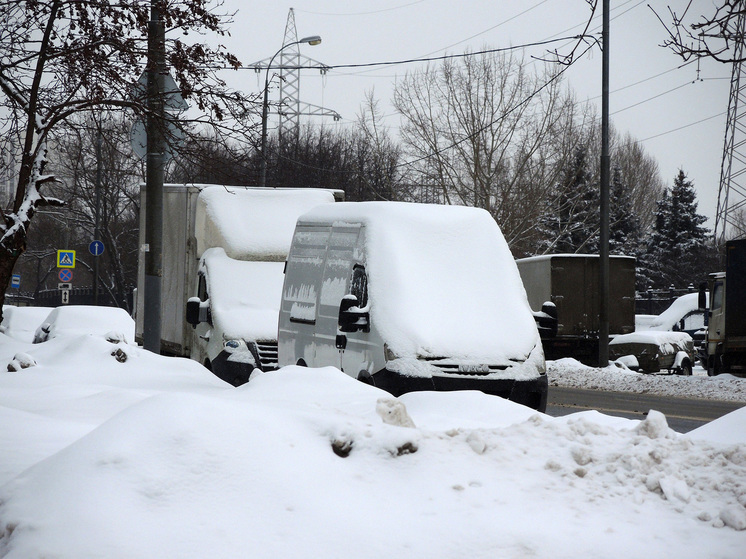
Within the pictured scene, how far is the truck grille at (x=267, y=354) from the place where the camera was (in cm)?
1177

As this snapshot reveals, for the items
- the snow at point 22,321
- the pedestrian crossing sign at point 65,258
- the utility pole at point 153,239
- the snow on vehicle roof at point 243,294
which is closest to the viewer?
the utility pole at point 153,239

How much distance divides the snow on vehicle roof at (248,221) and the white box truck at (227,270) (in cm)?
1

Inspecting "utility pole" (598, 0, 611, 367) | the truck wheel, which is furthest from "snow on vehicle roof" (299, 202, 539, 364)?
the truck wheel

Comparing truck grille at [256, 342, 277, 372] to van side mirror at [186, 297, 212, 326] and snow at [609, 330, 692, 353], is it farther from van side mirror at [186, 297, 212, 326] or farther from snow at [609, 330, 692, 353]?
snow at [609, 330, 692, 353]

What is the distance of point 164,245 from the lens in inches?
591

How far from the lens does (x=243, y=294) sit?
12.5 metres

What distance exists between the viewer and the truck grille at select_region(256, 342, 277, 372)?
1177 centimetres

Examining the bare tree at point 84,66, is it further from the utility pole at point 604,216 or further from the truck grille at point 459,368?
the utility pole at point 604,216

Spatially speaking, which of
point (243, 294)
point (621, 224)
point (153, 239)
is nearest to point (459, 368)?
point (243, 294)

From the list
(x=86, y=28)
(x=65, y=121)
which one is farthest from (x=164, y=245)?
(x=86, y=28)

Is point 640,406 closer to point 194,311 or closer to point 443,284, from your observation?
point 443,284

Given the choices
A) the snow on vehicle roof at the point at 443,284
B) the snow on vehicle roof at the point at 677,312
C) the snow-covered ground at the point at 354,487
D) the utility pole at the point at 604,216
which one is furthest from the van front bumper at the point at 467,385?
the snow on vehicle roof at the point at 677,312

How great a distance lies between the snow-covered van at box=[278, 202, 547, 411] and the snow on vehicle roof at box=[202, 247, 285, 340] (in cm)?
202

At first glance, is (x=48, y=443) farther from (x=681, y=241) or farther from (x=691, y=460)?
(x=681, y=241)
